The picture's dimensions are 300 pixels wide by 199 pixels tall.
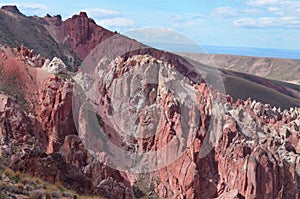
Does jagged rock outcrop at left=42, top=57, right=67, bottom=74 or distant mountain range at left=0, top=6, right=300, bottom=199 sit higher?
jagged rock outcrop at left=42, top=57, right=67, bottom=74

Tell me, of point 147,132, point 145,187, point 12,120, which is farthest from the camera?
point 147,132

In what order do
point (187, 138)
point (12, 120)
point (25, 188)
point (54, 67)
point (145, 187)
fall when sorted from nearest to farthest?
point (25, 188), point (12, 120), point (145, 187), point (187, 138), point (54, 67)

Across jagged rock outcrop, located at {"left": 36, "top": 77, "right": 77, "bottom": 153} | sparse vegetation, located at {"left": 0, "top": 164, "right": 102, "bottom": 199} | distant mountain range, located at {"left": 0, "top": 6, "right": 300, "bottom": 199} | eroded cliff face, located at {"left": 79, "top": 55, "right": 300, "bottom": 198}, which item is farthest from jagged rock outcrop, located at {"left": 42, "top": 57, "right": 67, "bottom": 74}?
sparse vegetation, located at {"left": 0, "top": 164, "right": 102, "bottom": 199}

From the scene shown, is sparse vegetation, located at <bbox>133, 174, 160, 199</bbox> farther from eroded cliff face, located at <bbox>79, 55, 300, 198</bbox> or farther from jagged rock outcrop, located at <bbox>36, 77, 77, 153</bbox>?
jagged rock outcrop, located at <bbox>36, 77, 77, 153</bbox>

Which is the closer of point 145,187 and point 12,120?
point 12,120

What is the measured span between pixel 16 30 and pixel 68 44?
16149 mm

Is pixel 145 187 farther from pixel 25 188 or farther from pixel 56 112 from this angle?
pixel 25 188

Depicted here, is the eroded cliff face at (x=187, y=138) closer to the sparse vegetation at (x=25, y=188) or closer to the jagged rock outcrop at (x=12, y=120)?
the jagged rock outcrop at (x=12, y=120)

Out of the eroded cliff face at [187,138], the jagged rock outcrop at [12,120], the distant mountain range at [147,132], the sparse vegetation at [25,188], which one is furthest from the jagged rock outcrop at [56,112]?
the sparse vegetation at [25,188]

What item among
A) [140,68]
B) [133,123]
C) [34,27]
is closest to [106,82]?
[140,68]

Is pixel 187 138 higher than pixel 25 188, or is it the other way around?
pixel 25 188

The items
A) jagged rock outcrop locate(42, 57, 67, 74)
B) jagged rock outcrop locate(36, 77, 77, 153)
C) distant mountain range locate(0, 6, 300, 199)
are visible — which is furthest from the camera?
jagged rock outcrop locate(42, 57, 67, 74)

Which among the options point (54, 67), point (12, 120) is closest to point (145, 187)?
point (12, 120)

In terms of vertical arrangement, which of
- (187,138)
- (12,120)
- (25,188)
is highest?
(25,188)
